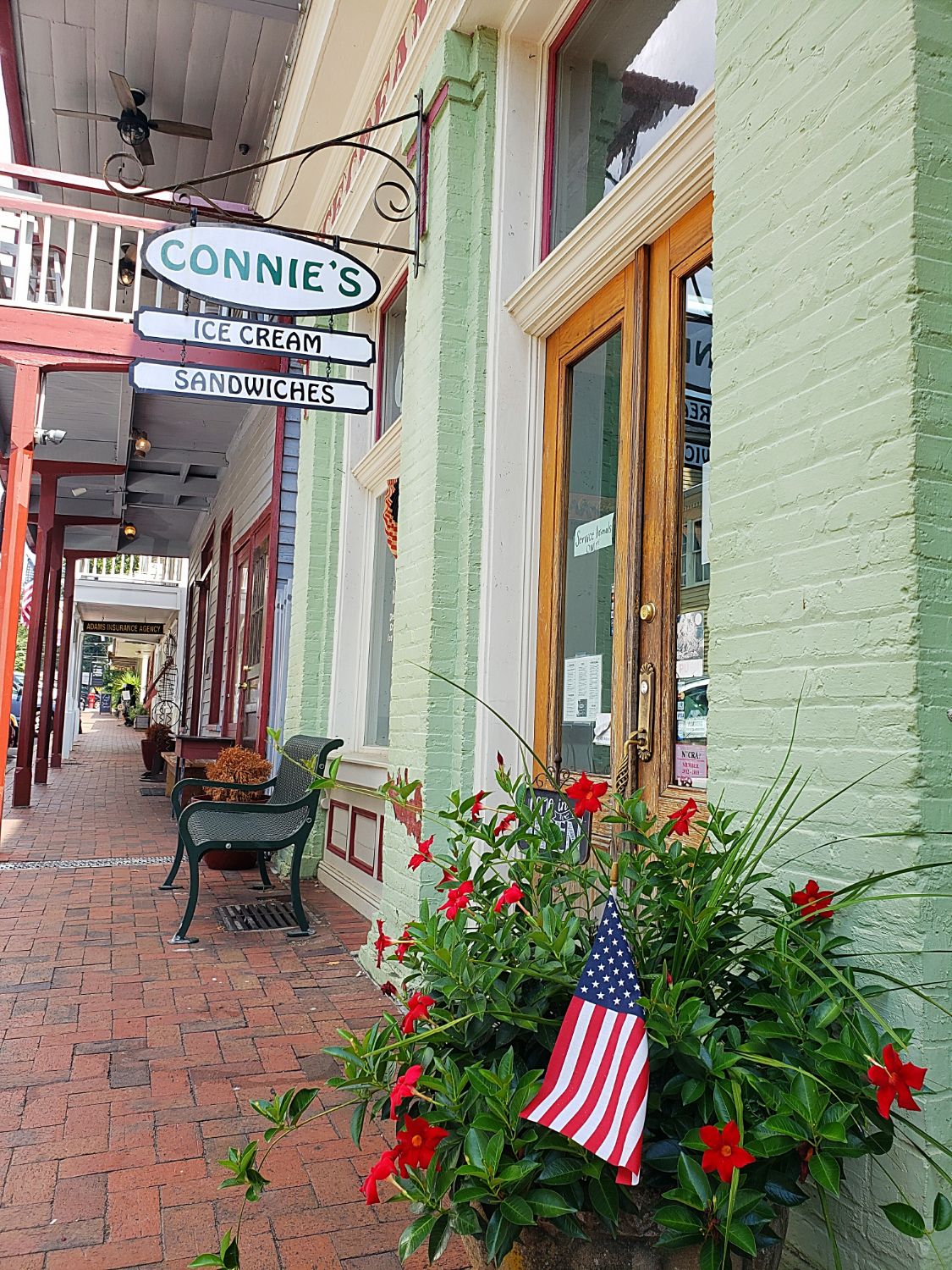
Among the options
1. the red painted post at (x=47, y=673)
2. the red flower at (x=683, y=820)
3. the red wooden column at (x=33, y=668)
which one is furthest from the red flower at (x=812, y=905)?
the red painted post at (x=47, y=673)

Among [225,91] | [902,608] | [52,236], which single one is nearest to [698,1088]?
[902,608]

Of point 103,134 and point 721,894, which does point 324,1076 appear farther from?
point 103,134

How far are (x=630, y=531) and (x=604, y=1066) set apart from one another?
77.8 inches

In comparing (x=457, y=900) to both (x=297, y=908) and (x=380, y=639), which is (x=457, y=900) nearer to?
(x=297, y=908)

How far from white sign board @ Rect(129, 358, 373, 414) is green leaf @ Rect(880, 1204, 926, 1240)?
4.08m

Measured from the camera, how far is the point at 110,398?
923 cm

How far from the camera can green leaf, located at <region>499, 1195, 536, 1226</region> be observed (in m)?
1.37

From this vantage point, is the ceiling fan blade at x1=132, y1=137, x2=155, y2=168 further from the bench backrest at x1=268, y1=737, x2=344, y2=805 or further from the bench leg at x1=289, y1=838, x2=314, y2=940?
the bench leg at x1=289, y1=838, x2=314, y2=940

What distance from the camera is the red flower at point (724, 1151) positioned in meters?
1.26

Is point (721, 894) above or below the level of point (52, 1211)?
above

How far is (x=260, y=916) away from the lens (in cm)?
Result: 536

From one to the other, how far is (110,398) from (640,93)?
280 inches

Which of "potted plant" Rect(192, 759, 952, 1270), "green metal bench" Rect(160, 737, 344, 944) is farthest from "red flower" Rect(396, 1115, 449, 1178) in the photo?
"green metal bench" Rect(160, 737, 344, 944)

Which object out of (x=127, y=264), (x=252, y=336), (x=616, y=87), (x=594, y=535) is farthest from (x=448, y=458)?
(x=127, y=264)
